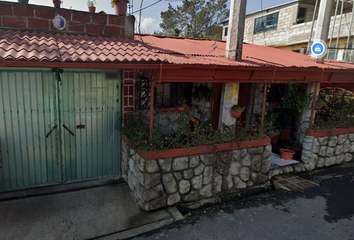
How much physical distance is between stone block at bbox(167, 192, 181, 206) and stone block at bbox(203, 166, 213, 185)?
0.66 m

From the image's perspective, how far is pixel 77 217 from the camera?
4246 mm

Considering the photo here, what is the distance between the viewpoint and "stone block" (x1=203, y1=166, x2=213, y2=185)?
16.5ft

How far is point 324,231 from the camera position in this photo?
4301 millimetres

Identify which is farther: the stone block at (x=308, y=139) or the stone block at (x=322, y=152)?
the stone block at (x=322, y=152)

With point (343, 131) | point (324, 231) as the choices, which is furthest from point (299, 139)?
point (324, 231)

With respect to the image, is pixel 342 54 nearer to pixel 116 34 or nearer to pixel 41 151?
pixel 116 34

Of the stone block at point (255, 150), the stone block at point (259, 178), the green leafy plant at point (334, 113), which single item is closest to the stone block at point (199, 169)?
the stone block at point (255, 150)

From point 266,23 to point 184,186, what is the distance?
20.5 meters

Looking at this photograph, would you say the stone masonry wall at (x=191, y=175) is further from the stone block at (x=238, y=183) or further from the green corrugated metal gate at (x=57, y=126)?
the green corrugated metal gate at (x=57, y=126)

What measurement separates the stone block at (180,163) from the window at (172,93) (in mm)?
2040

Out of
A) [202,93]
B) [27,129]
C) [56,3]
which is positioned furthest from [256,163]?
[56,3]

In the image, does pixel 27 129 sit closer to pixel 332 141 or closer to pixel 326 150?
pixel 326 150

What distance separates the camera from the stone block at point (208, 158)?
494cm

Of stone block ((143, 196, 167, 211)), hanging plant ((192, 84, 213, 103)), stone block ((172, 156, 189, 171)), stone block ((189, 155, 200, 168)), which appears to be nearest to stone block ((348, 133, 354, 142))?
hanging plant ((192, 84, 213, 103))
